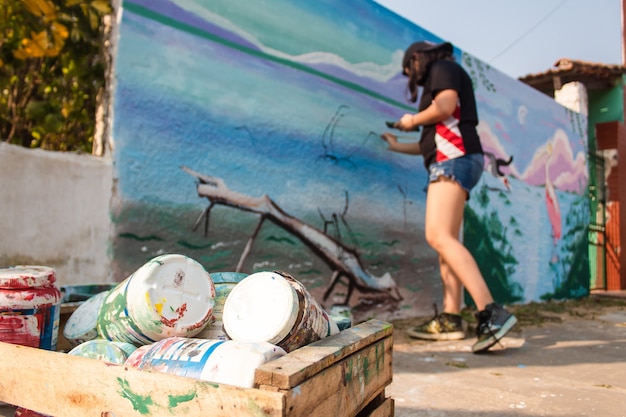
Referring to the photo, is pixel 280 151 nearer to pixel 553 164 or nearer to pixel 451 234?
pixel 451 234

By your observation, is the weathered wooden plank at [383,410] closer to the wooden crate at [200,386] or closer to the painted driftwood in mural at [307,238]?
the wooden crate at [200,386]

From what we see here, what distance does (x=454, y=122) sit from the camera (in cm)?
316

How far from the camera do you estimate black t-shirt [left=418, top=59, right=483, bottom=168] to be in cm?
310

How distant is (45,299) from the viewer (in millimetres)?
1287

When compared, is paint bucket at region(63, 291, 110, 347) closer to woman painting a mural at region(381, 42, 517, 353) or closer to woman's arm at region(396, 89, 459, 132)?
woman painting a mural at region(381, 42, 517, 353)

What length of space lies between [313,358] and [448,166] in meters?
2.36

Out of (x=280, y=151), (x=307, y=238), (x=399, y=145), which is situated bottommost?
(x=307, y=238)

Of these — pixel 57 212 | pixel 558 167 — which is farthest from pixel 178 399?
pixel 558 167

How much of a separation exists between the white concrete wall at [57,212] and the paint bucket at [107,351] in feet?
4.36

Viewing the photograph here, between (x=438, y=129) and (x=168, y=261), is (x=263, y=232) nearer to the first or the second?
(x=438, y=129)

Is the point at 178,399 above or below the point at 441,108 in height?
below

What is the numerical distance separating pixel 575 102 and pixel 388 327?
7055 mm

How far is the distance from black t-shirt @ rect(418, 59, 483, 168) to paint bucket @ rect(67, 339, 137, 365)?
240cm

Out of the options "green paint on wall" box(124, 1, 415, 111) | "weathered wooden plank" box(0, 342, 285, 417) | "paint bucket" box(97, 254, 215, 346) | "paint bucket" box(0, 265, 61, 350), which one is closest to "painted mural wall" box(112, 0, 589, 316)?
"green paint on wall" box(124, 1, 415, 111)
